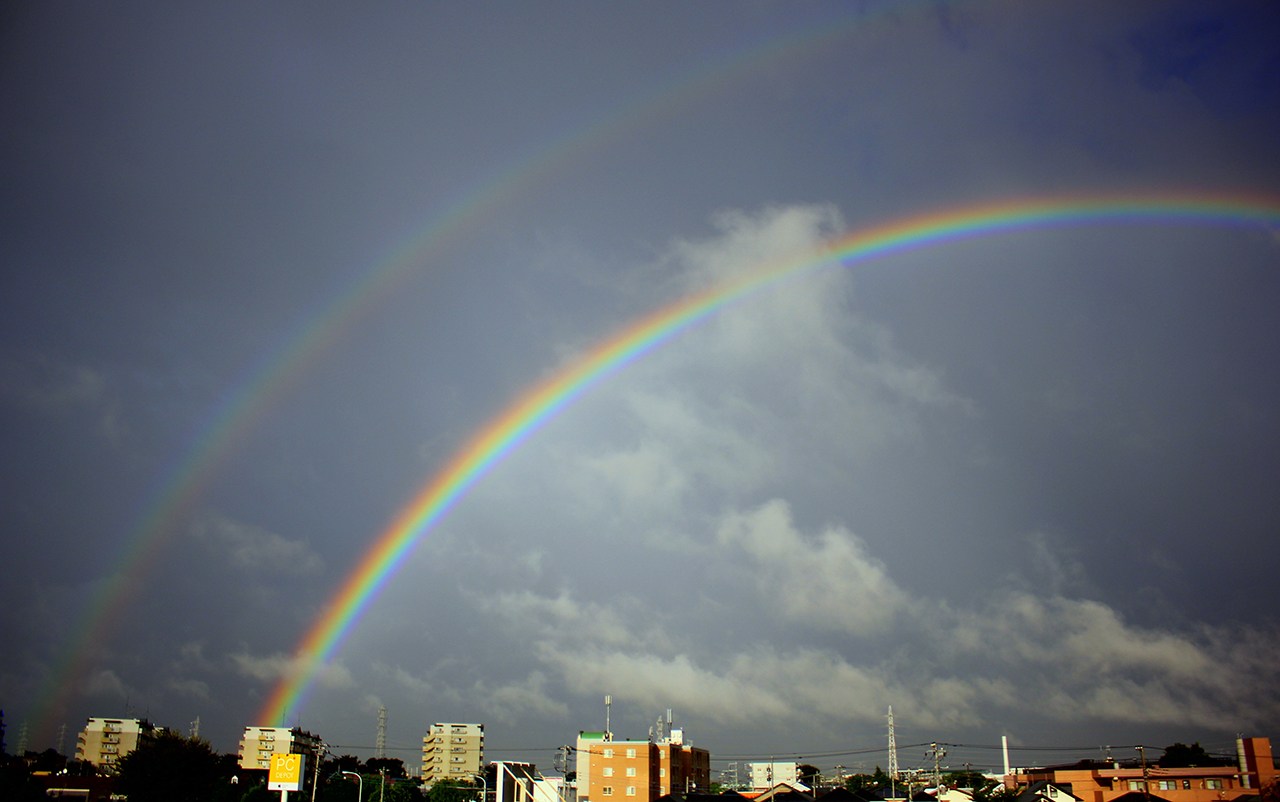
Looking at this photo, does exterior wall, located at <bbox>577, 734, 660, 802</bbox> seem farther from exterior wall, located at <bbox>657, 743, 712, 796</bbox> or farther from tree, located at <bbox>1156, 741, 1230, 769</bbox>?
tree, located at <bbox>1156, 741, 1230, 769</bbox>

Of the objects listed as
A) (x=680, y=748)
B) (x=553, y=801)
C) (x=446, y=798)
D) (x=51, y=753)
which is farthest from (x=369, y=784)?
(x=51, y=753)

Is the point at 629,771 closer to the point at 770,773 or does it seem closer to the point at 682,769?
the point at 682,769

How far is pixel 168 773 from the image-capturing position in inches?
3250

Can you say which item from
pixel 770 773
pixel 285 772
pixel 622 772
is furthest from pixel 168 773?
pixel 770 773

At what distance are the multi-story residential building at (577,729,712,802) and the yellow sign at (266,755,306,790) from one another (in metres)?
49.2

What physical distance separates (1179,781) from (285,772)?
80.2 metres

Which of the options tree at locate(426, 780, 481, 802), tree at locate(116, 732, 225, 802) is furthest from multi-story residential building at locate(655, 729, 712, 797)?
tree at locate(116, 732, 225, 802)

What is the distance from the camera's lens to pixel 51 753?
149m

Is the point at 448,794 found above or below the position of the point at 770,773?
Answer: above

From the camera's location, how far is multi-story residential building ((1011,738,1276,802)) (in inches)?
3049

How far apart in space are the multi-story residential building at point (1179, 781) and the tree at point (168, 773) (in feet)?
231

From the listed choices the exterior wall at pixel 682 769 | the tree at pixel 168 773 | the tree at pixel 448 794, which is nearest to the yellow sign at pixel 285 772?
the tree at pixel 168 773

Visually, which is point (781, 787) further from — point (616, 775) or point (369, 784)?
point (369, 784)

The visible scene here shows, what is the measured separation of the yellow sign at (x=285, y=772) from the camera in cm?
5572
